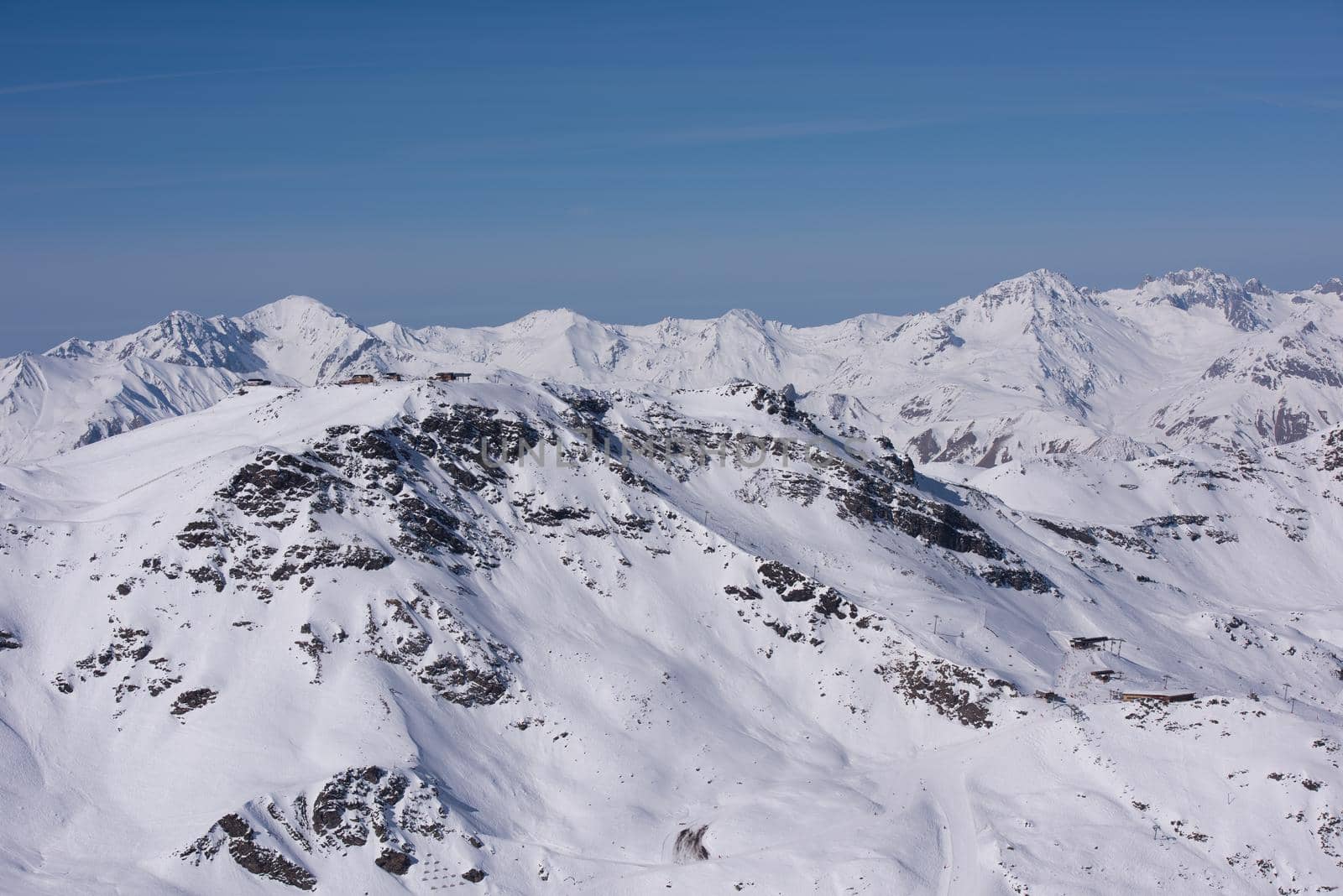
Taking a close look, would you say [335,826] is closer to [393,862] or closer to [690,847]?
[393,862]

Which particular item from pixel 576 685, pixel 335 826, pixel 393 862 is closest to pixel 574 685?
pixel 576 685

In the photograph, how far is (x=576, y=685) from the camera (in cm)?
12069

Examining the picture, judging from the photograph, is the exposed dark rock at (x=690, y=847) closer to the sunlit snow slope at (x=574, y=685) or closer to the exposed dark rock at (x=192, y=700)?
the sunlit snow slope at (x=574, y=685)

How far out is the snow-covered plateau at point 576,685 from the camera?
Result: 94.8 m

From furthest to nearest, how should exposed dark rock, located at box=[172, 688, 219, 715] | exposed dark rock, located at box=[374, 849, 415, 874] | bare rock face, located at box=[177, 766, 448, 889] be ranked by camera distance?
exposed dark rock, located at box=[172, 688, 219, 715]
exposed dark rock, located at box=[374, 849, 415, 874]
bare rock face, located at box=[177, 766, 448, 889]

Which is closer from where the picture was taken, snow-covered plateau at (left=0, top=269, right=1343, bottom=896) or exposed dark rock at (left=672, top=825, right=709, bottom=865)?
snow-covered plateau at (left=0, top=269, right=1343, bottom=896)

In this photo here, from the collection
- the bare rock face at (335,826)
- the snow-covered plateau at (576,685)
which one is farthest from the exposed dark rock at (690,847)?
the bare rock face at (335,826)

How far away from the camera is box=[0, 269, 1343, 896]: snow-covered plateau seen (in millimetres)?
94812

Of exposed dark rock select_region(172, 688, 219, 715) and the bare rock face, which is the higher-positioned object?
exposed dark rock select_region(172, 688, 219, 715)

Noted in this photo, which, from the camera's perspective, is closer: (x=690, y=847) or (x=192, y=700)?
(x=690, y=847)

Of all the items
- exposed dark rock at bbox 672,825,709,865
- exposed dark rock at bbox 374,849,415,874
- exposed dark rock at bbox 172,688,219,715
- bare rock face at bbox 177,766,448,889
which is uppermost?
exposed dark rock at bbox 172,688,219,715

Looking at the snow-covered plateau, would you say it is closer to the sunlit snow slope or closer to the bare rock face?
the bare rock face

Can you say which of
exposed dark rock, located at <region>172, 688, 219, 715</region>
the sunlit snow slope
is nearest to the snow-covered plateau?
exposed dark rock, located at <region>172, 688, 219, 715</region>

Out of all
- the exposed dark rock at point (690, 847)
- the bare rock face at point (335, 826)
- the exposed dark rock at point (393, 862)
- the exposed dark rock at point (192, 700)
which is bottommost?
the exposed dark rock at point (690, 847)
